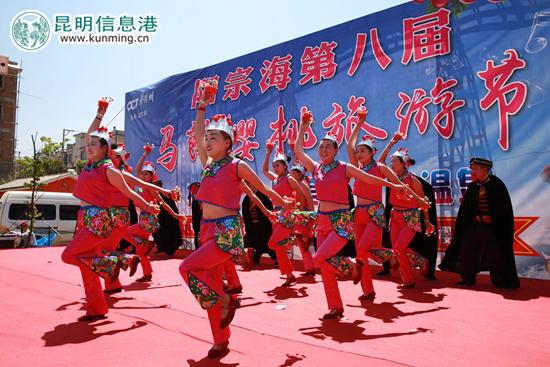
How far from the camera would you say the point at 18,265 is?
862cm

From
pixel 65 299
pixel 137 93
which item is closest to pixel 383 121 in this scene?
pixel 65 299

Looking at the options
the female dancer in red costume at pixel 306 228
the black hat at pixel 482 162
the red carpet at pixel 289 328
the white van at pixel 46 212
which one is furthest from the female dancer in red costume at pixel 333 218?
the white van at pixel 46 212

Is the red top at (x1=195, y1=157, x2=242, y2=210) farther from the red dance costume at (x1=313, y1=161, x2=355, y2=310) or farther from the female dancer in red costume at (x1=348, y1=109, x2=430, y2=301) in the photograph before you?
the female dancer in red costume at (x1=348, y1=109, x2=430, y2=301)

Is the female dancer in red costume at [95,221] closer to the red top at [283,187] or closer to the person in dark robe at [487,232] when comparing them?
the red top at [283,187]

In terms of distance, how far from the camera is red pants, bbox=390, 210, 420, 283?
6078mm

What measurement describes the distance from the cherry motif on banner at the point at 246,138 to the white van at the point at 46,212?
9.64 m

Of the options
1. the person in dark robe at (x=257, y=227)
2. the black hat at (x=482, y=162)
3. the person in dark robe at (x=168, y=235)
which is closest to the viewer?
the black hat at (x=482, y=162)

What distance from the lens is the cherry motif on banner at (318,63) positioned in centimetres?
894

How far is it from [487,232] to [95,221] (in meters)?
5.55

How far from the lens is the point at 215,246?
3.31m

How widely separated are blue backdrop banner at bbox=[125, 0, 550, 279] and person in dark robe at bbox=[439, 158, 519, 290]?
467 mm

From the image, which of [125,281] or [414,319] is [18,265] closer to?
[125,281]

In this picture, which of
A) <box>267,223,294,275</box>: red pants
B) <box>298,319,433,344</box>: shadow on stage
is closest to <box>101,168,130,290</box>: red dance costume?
<box>267,223,294,275</box>: red pants

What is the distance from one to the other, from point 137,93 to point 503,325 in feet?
42.9
